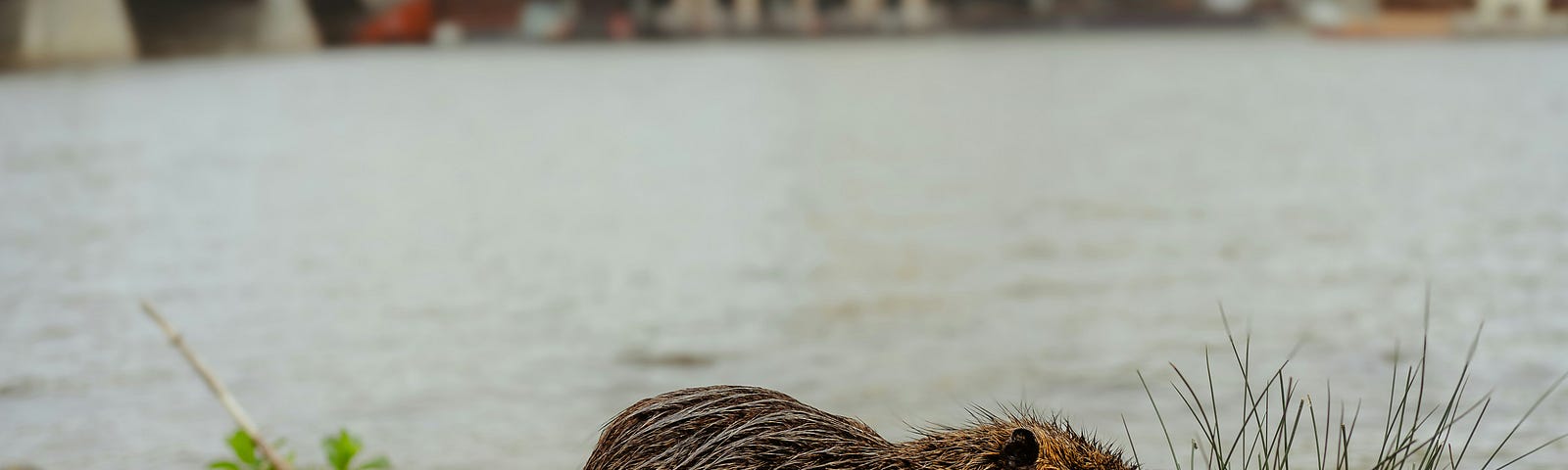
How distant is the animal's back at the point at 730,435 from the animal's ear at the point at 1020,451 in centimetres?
11

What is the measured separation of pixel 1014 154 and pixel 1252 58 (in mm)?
19666

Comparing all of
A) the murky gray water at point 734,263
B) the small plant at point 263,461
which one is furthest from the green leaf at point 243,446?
the murky gray water at point 734,263

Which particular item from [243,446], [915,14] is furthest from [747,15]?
[243,446]

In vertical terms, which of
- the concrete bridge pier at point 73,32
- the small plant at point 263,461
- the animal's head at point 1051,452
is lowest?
the small plant at point 263,461

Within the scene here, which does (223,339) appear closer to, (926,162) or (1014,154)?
(926,162)

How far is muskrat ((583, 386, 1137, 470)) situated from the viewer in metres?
1.07

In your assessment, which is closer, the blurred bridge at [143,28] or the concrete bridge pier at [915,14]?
the blurred bridge at [143,28]

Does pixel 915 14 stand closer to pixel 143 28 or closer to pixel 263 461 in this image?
pixel 143 28

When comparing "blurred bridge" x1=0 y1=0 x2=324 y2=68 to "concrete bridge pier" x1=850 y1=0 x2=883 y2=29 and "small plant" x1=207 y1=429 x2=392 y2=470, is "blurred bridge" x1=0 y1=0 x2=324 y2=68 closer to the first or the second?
"concrete bridge pier" x1=850 y1=0 x2=883 y2=29

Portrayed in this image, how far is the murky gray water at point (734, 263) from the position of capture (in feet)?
14.0

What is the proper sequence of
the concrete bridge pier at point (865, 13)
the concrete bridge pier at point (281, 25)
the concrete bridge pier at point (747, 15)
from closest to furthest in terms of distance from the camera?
the concrete bridge pier at point (281, 25)
the concrete bridge pier at point (747, 15)
the concrete bridge pier at point (865, 13)

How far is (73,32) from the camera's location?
31.2 metres

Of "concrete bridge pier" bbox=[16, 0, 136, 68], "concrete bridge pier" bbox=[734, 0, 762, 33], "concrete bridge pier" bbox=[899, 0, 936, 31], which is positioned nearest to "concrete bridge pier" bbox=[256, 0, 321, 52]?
"concrete bridge pier" bbox=[16, 0, 136, 68]

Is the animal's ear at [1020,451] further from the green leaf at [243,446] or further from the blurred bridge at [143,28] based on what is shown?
the blurred bridge at [143,28]
